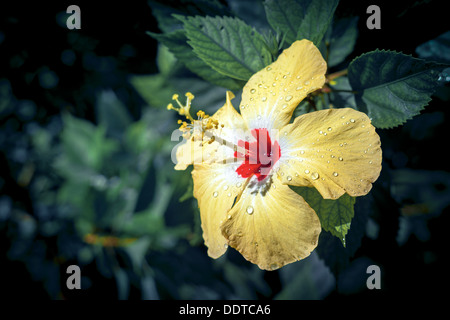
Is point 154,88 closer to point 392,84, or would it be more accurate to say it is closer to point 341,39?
point 341,39

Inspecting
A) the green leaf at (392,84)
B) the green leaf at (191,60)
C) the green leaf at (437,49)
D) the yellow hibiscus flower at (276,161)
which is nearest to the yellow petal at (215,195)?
the yellow hibiscus flower at (276,161)

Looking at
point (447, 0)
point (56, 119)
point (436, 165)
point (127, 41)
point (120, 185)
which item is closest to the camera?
point (447, 0)

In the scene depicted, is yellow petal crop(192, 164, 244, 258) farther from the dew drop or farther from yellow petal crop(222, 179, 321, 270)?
the dew drop

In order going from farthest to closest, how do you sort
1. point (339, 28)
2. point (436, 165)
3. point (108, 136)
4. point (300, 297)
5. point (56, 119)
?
point (56, 119) → point (108, 136) → point (300, 297) → point (436, 165) → point (339, 28)

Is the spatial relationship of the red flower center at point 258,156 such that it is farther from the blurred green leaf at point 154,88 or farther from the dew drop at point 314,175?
the blurred green leaf at point 154,88
